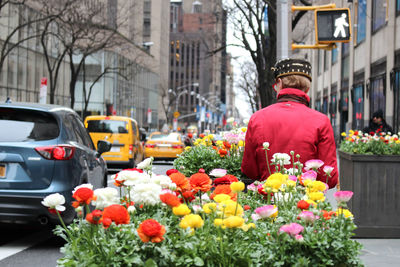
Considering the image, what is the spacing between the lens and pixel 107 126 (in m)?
22.9

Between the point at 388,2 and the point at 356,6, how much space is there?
9121 mm

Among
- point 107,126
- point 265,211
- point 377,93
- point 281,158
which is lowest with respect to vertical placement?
point 265,211

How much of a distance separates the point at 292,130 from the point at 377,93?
27.3m

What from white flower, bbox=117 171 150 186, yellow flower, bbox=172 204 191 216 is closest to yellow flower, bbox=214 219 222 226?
yellow flower, bbox=172 204 191 216

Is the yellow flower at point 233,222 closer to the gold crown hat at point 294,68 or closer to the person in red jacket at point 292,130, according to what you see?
the person in red jacket at point 292,130

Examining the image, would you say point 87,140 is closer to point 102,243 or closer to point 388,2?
point 102,243

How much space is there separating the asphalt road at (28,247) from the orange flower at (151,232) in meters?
4.28

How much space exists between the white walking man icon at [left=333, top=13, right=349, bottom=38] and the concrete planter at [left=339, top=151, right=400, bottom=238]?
16.5 feet

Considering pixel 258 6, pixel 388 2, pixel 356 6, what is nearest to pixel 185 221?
pixel 258 6

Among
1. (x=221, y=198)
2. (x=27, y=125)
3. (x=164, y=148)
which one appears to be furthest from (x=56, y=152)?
(x=164, y=148)

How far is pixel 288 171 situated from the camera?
420 centimetres

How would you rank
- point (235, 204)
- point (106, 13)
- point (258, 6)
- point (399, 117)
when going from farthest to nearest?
point (106, 13)
point (399, 117)
point (258, 6)
point (235, 204)

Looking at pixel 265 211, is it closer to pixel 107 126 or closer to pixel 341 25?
pixel 341 25

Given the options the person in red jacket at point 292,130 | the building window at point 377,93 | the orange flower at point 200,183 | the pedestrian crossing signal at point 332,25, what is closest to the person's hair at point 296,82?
the person in red jacket at point 292,130
